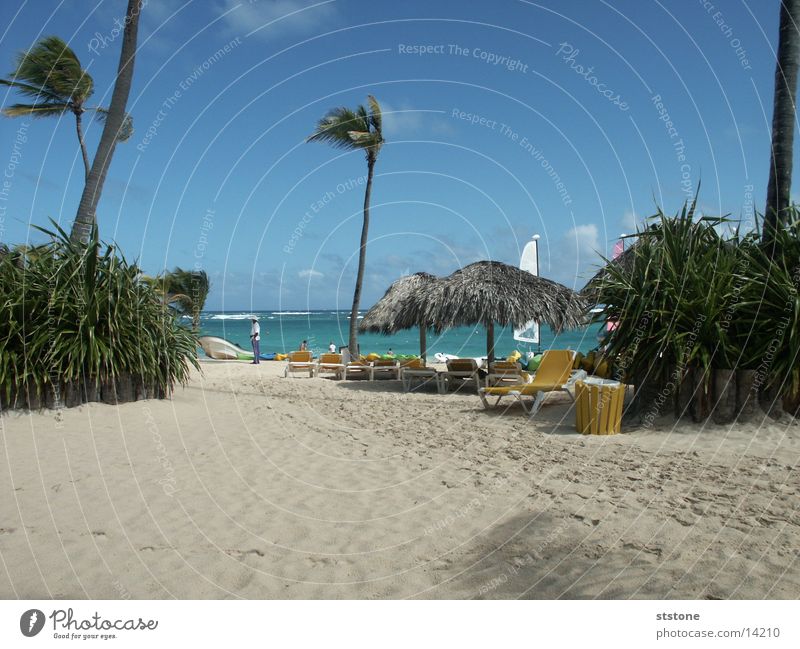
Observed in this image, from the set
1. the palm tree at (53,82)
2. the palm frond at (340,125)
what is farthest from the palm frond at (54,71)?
the palm frond at (340,125)

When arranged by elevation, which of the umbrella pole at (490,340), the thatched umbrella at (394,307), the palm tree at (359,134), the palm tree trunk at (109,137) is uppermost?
the palm tree at (359,134)

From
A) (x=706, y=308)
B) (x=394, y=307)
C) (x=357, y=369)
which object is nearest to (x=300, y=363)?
(x=357, y=369)

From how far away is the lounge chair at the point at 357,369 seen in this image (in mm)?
15766

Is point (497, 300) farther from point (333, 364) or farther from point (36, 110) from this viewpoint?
point (36, 110)

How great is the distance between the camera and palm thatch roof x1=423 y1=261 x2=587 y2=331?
1377 centimetres

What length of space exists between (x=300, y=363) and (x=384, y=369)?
2.89 metres

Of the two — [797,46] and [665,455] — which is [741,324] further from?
[797,46]

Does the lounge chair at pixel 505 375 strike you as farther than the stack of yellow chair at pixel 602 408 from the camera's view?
Yes

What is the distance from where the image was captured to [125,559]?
11.9 ft

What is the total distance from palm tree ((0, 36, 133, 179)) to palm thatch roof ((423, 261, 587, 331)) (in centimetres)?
1004

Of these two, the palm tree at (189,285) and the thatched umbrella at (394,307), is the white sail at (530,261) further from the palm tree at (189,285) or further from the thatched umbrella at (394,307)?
the palm tree at (189,285)

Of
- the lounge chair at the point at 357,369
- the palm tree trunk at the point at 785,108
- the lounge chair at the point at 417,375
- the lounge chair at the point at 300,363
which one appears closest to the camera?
the palm tree trunk at the point at 785,108

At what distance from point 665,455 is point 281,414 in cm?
523
